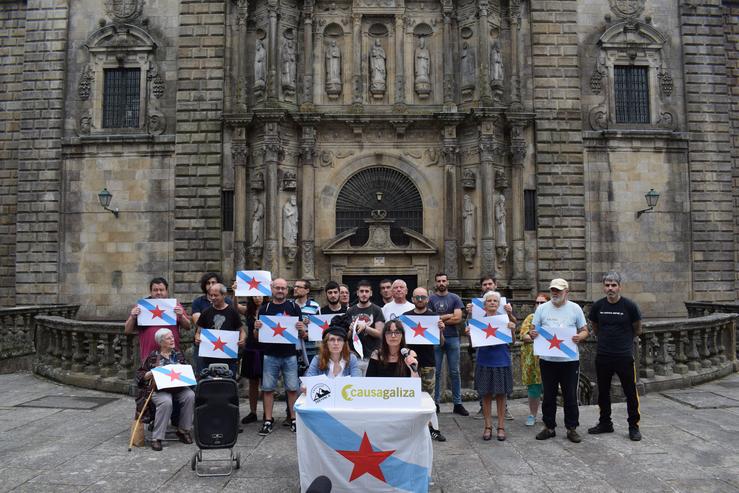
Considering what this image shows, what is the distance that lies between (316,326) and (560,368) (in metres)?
3.56

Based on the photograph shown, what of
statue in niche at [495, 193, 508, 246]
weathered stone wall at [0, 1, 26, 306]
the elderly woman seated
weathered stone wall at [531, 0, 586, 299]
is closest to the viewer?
the elderly woman seated

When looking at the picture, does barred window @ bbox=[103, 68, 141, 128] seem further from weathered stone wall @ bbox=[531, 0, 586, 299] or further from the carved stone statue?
weathered stone wall @ bbox=[531, 0, 586, 299]

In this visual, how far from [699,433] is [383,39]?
1621 cm

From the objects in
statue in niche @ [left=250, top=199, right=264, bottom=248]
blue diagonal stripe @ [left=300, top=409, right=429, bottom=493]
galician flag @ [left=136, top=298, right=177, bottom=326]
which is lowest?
blue diagonal stripe @ [left=300, top=409, right=429, bottom=493]

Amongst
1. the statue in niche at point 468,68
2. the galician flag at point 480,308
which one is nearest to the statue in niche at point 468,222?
the statue in niche at point 468,68

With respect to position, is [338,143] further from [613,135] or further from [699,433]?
[699,433]

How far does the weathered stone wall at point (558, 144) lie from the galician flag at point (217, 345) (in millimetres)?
13886

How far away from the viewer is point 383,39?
20359mm

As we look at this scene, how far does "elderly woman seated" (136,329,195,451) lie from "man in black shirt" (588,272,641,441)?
18.6ft

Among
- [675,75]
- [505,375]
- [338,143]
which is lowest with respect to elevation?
[505,375]

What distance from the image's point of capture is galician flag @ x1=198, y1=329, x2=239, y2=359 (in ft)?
27.1

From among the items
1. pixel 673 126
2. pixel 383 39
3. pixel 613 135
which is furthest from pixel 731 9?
pixel 383 39

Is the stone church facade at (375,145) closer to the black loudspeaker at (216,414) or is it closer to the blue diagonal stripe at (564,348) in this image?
the blue diagonal stripe at (564,348)

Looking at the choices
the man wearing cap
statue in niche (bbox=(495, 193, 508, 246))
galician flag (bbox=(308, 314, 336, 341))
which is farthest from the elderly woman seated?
statue in niche (bbox=(495, 193, 508, 246))
